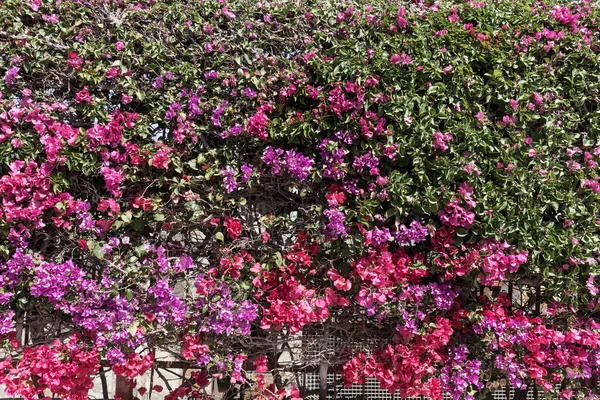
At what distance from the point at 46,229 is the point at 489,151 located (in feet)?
7.74

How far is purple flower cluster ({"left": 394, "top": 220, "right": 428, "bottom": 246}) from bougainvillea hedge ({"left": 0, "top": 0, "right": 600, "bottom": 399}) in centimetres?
1

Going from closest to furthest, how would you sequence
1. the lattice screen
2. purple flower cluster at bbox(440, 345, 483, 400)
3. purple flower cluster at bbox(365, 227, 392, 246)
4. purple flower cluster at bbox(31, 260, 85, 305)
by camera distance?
1. purple flower cluster at bbox(31, 260, 85, 305)
2. purple flower cluster at bbox(365, 227, 392, 246)
3. purple flower cluster at bbox(440, 345, 483, 400)
4. the lattice screen

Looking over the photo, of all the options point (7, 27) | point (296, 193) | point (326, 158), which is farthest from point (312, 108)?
point (7, 27)

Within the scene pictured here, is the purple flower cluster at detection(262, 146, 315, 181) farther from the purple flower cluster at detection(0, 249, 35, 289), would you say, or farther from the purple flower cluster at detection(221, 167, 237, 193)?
the purple flower cluster at detection(0, 249, 35, 289)

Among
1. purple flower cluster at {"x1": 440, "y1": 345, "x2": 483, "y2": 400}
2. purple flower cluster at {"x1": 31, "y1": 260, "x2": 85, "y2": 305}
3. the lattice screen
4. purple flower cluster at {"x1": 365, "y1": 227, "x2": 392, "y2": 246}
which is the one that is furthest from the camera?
the lattice screen

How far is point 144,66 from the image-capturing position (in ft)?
9.16

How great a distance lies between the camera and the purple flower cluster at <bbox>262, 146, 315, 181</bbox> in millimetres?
2721

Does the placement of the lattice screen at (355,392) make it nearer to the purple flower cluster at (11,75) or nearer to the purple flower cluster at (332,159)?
the purple flower cluster at (332,159)

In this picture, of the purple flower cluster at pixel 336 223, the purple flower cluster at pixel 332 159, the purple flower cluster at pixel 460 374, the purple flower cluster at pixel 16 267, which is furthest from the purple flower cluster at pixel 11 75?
the purple flower cluster at pixel 460 374

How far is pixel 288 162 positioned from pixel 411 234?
739 mm

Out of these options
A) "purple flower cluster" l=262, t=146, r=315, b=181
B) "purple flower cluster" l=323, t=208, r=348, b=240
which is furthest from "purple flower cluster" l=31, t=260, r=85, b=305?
"purple flower cluster" l=323, t=208, r=348, b=240

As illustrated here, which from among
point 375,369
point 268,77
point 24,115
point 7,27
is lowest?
point 375,369

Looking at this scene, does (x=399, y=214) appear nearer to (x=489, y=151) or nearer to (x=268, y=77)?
(x=489, y=151)

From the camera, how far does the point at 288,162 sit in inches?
107
